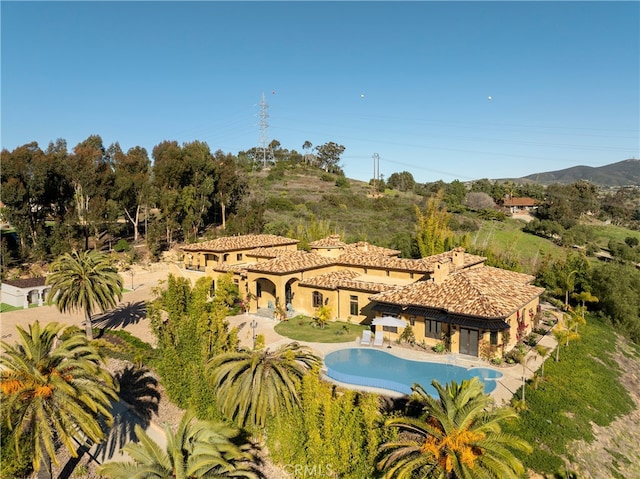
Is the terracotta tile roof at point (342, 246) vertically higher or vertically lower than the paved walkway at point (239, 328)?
higher

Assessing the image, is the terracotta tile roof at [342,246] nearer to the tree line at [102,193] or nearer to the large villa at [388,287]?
the large villa at [388,287]

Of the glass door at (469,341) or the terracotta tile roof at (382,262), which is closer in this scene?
the glass door at (469,341)

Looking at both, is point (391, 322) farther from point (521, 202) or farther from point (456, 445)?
point (521, 202)

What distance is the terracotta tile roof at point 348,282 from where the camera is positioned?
96.5ft

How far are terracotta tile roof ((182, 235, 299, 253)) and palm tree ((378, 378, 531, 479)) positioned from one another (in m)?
29.6

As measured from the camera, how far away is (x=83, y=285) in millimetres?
24703

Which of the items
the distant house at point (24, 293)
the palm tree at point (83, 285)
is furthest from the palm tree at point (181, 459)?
the distant house at point (24, 293)

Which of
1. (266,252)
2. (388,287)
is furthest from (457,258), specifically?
(266,252)

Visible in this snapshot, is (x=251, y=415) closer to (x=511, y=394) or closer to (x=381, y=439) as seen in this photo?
(x=381, y=439)

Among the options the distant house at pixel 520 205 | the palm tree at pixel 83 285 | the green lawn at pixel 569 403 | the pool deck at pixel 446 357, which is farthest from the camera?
the distant house at pixel 520 205

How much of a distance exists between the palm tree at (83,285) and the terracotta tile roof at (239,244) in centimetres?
1470

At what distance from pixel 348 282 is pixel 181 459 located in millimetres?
20205

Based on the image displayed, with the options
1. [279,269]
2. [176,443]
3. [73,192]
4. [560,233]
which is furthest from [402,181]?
[176,443]

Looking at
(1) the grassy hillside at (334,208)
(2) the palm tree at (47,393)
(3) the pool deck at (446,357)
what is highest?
(1) the grassy hillside at (334,208)
